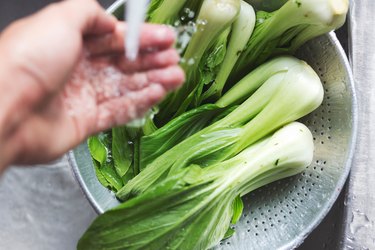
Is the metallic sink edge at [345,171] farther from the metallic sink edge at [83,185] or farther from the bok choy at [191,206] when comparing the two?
the metallic sink edge at [83,185]

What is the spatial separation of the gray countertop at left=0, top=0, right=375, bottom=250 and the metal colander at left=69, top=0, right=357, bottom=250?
0.31 feet

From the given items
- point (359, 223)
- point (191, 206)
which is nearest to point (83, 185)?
point (191, 206)

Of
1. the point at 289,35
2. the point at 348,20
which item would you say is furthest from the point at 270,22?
the point at 348,20

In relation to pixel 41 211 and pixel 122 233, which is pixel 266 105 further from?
pixel 41 211

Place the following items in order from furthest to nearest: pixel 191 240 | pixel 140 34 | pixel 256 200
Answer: pixel 256 200 < pixel 191 240 < pixel 140 34

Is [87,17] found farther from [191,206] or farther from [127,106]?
[191,206]

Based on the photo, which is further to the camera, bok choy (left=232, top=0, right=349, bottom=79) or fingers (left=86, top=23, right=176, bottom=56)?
bok choy (left=232, top=0, right=349, bottom=79)

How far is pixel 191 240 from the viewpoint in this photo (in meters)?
0.58

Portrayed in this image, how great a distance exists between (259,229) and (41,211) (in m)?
0.35

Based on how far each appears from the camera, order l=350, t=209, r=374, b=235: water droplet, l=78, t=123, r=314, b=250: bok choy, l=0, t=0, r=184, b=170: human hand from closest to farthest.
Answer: l=0, t=0, r=184, b=170: human hand → l=78, t=123, r=314, b=250: bok choy → l=350, t=209, r=374, b=235: water droplet

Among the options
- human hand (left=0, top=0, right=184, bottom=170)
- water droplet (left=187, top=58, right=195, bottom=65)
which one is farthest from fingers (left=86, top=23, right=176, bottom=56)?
water droplet (left=187, top=58, right=195, bottom=65)

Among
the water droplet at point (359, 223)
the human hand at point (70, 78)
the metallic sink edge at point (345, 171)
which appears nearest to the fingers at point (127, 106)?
the human hand at point (70, 78)

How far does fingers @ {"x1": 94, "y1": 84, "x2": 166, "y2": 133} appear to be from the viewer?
0.48m

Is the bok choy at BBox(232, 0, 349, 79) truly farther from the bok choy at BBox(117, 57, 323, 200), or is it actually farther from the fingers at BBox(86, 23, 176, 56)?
the fingers at BBox(86, 23, 176, 56)
